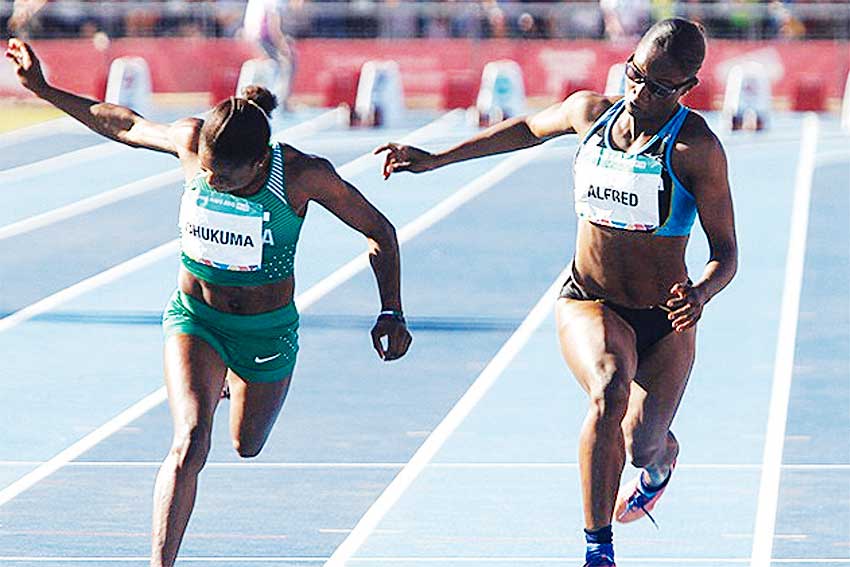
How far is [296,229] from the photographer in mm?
7336

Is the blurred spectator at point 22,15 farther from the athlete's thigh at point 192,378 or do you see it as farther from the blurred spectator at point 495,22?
the athlete's thigh at point 192,378

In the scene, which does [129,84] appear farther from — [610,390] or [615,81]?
[610,390]

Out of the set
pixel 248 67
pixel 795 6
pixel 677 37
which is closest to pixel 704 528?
pixel 677 37

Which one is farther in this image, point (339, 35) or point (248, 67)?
point (339, 35)

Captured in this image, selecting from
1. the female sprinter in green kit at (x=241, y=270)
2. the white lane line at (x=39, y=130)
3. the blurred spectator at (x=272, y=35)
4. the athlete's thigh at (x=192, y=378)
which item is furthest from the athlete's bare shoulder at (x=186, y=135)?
the blurred spectator at (x=272, y=35)

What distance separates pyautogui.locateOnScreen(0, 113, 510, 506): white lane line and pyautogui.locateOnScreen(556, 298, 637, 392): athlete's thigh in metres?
2.76

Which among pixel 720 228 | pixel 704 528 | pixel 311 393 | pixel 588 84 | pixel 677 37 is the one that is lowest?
pixel 588 84

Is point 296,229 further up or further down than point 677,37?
further down

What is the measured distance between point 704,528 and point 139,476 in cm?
262

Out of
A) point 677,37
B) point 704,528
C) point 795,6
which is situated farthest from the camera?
point 795,6

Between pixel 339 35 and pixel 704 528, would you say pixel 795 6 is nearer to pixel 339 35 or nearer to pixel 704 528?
pixel 339 35

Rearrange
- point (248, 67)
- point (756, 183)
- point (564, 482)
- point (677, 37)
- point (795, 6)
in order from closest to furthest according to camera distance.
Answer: point (677, 37) → point (564, 482) → point (756, 183) → point (248, 67) → point (795, 6)

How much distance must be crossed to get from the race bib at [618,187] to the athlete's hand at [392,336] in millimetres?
805

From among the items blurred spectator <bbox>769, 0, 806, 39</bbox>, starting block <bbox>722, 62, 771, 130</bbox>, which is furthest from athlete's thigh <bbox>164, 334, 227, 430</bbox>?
blurred spectator <bbox>769, 0, 806, 39</bbox>
